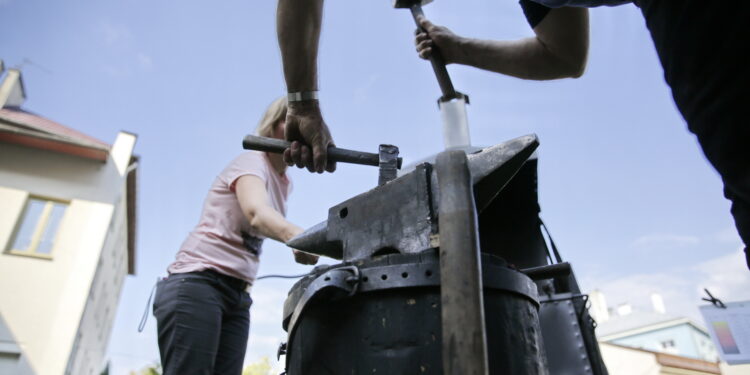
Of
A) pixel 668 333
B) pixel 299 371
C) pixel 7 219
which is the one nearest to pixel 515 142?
pixel 299 371

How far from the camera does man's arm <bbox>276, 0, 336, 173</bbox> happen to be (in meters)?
1.20

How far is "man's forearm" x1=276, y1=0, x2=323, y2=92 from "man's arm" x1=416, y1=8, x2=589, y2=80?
65 cm

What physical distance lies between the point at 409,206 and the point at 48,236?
1171 centimetres

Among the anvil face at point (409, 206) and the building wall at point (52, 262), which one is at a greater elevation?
the building wall at point (52, 262)

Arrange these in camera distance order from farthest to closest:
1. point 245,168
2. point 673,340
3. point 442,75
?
point 673,340 < point 245,168 < point 442,75

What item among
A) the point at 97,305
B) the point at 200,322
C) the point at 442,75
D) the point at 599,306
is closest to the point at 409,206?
the point at 442,75

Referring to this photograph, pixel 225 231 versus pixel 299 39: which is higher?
pixel 299 39

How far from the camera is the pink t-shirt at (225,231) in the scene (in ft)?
6.55

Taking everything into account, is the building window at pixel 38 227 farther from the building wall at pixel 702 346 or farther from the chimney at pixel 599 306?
the chimney at pixel 599 306

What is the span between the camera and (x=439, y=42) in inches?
68.1

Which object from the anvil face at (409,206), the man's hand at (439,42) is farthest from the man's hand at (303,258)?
the man's hand at (439,42)

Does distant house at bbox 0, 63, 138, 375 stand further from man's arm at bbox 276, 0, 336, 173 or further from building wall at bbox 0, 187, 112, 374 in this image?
man's arm at bbox 276, 0, 336, 173

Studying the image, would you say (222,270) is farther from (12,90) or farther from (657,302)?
(657,302)

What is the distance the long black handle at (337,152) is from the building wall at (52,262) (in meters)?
10.1
